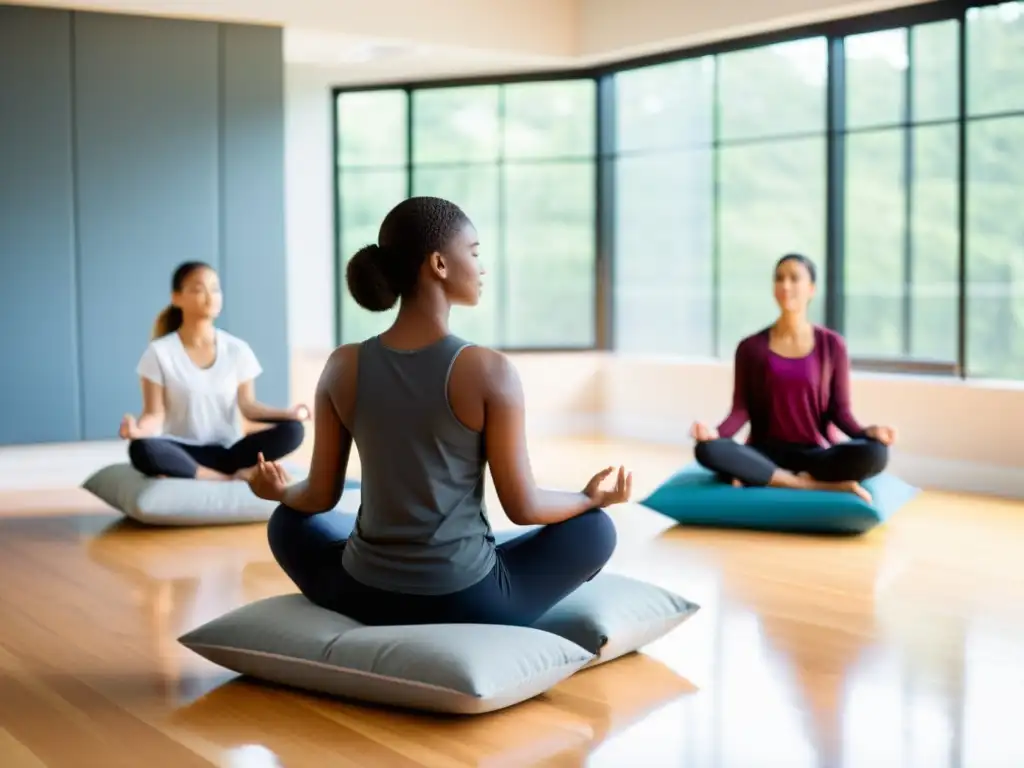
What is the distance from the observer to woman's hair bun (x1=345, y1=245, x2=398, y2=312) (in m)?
3.10

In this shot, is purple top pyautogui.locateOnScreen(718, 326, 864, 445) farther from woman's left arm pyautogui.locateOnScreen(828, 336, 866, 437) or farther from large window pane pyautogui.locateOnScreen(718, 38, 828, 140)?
large window pane pyautogui.locateOnScreen(718, 38, 828, 140)

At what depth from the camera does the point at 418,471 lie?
10.1 feet

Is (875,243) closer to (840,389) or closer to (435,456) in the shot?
(840,389)

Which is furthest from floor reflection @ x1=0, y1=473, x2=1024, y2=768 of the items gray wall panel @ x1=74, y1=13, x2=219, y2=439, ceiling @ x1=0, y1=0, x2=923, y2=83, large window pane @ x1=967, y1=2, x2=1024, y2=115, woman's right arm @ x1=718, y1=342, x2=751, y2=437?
ceiling @ x1=0, y1=0, x2=923, y2=83

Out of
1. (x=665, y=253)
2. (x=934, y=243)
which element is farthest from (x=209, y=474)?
(x=665, y=253)

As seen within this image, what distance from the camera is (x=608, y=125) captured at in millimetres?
8922

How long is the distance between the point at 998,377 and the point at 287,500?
15.3ft

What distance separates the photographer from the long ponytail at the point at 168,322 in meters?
5.75

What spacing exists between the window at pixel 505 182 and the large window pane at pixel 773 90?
3.60 ft

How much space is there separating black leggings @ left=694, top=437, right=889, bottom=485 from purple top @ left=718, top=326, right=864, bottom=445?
7 centimetres

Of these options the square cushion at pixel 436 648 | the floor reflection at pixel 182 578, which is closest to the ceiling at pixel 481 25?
the floor reflection at pixel 182 578

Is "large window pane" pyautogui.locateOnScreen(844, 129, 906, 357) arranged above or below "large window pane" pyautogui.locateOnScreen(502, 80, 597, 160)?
below

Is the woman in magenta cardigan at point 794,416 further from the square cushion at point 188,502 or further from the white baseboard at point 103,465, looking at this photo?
the square cushion at point 188,502

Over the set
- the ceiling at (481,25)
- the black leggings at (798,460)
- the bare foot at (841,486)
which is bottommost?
the bare foot at (841,486)
